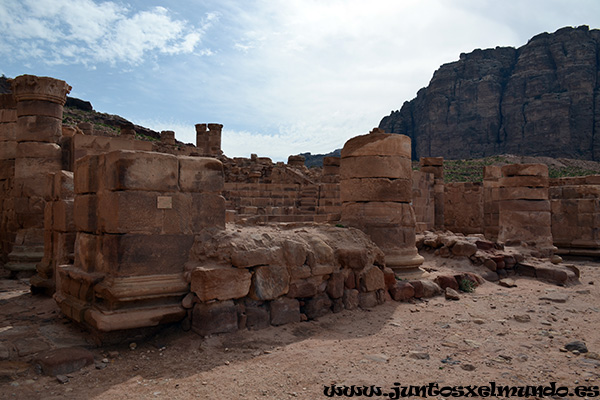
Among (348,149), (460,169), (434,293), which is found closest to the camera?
(434,293)

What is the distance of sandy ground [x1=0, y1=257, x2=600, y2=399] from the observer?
3.42 meters

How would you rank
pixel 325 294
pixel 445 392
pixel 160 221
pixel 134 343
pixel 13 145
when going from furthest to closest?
pixel 13 145
pixel 325 294
pixel 160 221
pixel 134 343
pixel 445 392

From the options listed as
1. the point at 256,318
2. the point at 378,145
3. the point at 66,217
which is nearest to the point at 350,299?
the point at 256,318

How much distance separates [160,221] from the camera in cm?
465

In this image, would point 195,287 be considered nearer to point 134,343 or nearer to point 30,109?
point 134,343

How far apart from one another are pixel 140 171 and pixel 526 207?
A: 988 centimetres

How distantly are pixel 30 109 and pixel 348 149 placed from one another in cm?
691

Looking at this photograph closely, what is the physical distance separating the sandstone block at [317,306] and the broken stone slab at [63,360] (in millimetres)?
2524

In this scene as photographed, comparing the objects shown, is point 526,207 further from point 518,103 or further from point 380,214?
point 518,103

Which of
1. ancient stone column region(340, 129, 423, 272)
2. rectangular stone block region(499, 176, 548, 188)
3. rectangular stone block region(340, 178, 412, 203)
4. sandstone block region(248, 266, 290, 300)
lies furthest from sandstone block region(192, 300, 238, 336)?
rectangular stone block region(499, 176, 548, 188)

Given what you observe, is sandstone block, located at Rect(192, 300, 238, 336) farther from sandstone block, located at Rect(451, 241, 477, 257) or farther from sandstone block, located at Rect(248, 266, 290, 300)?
sandstone block, located at Rect(451, 241, 477, 257)

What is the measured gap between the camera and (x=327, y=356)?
4.11 metres

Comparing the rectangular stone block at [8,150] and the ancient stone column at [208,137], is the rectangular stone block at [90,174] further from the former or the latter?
the ancient stone column at [208,137]

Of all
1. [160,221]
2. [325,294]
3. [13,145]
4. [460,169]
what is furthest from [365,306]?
[460,169]
